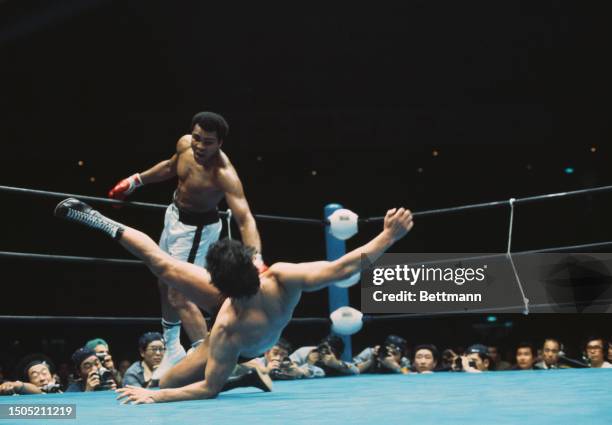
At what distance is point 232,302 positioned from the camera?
8.44 feet

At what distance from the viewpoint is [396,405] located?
6.98ft

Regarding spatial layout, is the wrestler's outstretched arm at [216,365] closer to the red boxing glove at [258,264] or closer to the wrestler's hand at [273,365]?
the red boxing glove at [258,264]

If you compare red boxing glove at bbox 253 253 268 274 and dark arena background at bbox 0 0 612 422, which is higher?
dark arena background at bbox 0 0 612 422

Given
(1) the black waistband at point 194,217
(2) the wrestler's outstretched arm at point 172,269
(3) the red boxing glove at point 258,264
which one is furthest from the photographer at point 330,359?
(3) the red boxing glove at point 258,264

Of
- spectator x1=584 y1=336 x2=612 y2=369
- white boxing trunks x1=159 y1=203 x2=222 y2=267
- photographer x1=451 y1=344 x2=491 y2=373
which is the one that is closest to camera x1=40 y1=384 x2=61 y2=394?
white boxing trunks x1=159 y1=203 x2=222 y2=267

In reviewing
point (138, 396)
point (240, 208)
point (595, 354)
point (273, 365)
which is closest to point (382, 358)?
point (273, 365)

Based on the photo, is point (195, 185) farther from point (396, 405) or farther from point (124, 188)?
point (396, 405)

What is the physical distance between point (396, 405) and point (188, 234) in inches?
60.3

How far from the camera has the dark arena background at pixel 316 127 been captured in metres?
7.76

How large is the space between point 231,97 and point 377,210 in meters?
2.34

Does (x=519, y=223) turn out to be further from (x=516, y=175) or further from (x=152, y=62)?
(x=152, y=62)

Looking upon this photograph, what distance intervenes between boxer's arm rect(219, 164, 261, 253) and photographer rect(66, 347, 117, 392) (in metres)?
0.99

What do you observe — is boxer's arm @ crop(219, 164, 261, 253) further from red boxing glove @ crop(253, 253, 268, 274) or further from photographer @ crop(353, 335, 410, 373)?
photographer @ crop(353, 335, 410, 373)

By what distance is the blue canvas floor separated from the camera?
1769 millimetres
